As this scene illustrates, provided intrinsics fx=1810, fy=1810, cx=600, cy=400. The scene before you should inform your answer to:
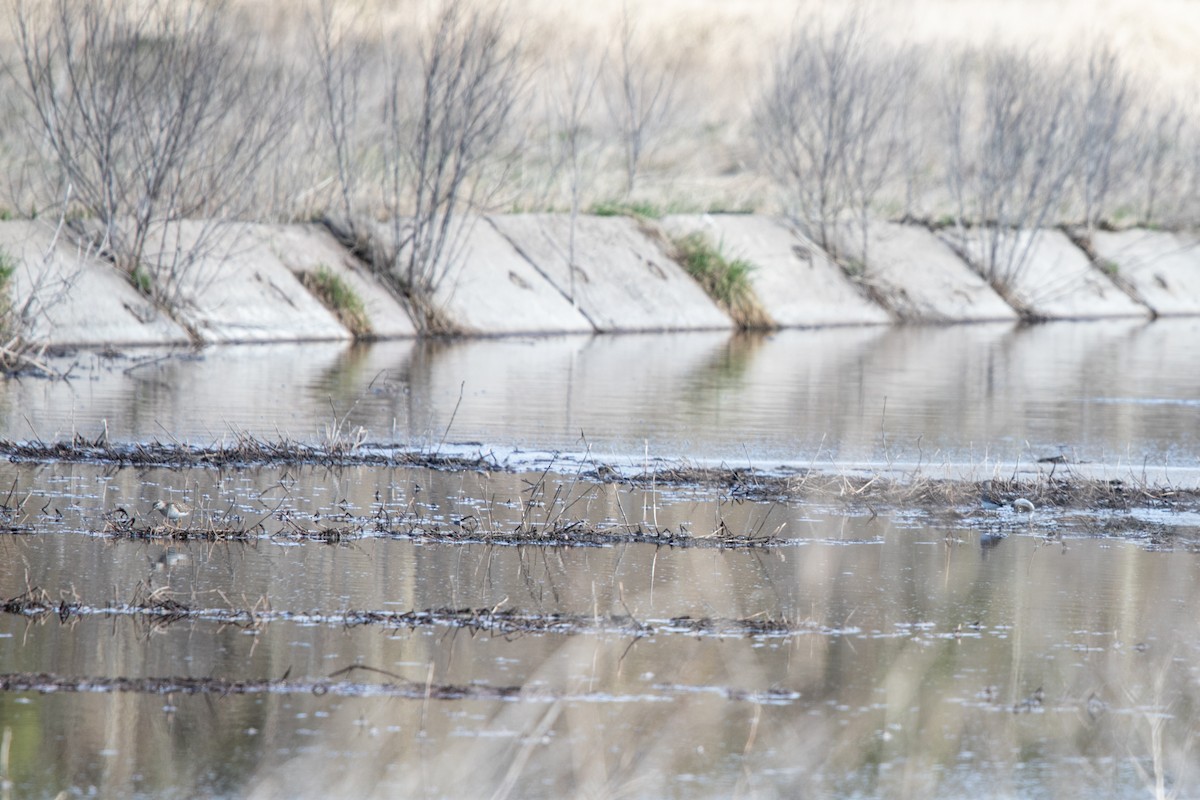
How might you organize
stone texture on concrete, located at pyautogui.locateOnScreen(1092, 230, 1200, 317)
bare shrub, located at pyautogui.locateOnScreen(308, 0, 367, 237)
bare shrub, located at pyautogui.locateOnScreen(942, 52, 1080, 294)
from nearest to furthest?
bare shrub, located at pyautogui.locateOnScreen(308, 0, 367, 237) < bare shrub, located at pyautogui.locateOnScreen(942, 52, 1080, 294) < stone texture on concrete, located at pyautogui.locateOnScreen(1092, 230, 1200, 317)

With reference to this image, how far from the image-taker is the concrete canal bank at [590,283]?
1775 cm

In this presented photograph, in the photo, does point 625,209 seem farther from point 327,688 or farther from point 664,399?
point 327,688

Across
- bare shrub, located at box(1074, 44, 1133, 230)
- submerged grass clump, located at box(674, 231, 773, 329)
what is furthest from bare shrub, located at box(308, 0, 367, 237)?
bare shrub, located at box(1074, 44, 1133, 230)

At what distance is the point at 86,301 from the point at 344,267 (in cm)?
381

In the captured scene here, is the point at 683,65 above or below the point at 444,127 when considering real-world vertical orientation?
above

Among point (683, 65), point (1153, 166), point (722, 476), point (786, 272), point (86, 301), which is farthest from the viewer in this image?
point (683, 65)

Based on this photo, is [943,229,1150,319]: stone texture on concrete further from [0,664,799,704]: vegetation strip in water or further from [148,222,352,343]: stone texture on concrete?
[0,664,799,704]: vegetation strip in water

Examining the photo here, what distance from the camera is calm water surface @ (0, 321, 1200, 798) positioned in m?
4.18

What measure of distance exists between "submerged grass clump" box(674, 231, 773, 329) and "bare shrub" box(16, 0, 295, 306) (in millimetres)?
6918

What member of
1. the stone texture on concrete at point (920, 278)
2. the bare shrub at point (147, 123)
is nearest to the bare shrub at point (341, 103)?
the bare shrub at point (147, 123)

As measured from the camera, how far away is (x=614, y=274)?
2319 centimetres

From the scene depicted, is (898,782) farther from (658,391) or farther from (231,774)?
(658,391)

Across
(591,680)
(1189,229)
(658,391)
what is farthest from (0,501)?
(1189,229)

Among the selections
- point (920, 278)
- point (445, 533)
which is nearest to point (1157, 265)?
point (920, 278)
